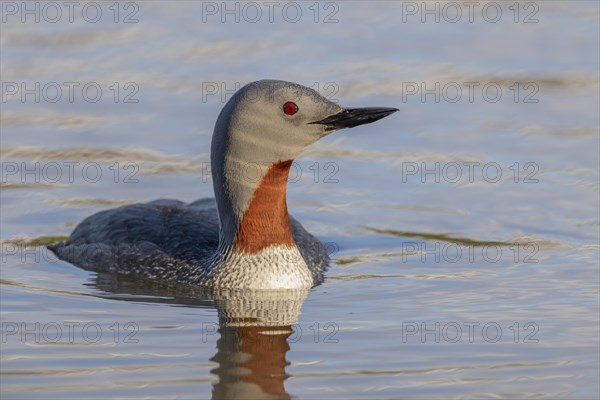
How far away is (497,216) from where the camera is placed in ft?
39.7

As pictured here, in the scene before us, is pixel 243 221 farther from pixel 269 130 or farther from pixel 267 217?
pixel 269 130

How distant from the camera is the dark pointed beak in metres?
9.84

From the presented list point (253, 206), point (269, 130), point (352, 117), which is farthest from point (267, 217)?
point (352, 117)

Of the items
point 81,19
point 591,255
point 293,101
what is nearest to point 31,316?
point 293,101

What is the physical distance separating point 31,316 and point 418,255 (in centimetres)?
306

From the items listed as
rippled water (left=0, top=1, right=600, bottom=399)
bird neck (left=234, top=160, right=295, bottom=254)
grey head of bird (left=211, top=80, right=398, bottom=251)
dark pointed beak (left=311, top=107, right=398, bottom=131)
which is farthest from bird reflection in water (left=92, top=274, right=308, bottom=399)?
dark pointed beak (left=311, top=107, right=398, bottom=131)

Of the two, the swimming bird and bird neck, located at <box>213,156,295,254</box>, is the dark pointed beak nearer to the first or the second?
the swimming bird

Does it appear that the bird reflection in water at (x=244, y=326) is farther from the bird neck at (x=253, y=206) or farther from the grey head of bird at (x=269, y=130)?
the grey head of bird at (x=269, y=130)

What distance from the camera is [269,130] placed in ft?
32.7

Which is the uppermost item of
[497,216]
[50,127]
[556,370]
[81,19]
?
[81,19]

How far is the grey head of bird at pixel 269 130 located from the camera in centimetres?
995

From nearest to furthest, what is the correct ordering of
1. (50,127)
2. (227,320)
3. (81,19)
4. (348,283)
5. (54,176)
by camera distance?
(227,320) < (348,283) < (54,176) < (50,127) < (81,19)

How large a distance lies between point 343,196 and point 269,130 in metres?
2.73

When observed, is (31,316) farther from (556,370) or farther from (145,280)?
(556,370)
